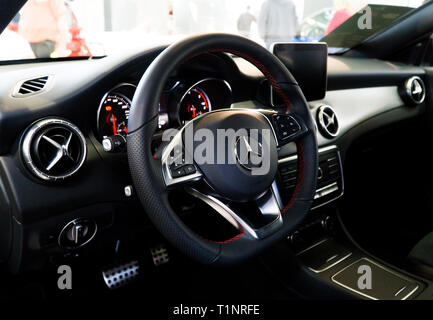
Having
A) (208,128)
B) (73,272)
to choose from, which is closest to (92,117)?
Result: (208,128)

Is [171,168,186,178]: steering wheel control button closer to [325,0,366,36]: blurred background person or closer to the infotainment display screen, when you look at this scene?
the infotainment display screen

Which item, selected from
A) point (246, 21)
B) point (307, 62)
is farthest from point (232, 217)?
point (246, 21)

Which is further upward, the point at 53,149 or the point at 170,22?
the point at 170,22

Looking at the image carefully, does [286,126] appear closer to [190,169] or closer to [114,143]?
[190,169]

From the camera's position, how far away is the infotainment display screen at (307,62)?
5.08 feet

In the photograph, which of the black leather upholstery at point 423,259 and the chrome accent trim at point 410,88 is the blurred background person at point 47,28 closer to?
the black leather upholstery at point 423,259

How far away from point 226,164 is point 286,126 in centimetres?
26

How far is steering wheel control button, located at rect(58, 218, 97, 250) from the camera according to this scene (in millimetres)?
1117

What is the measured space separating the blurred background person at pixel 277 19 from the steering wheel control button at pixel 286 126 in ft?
4.10

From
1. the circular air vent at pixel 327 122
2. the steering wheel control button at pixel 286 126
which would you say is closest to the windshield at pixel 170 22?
the steering wheel control button at pixel 286 126

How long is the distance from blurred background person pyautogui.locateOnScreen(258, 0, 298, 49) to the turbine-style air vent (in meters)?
1.47

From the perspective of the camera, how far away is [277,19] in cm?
245

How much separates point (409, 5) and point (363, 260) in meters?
Result: 1.28

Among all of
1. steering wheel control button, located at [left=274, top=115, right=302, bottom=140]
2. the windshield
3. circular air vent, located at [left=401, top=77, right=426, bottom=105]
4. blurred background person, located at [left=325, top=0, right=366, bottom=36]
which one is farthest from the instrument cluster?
circular air vent, located at [left=401, top=77, right=426, bottom=105]
